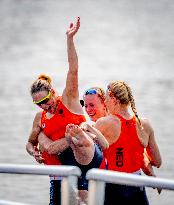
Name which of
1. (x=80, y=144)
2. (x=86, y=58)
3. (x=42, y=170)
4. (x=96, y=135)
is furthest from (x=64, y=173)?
(x=86, y=58)

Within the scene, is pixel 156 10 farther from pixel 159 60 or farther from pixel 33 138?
pixel 33 138

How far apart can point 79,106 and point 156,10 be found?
2595 inches

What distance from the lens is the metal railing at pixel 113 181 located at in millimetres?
3840

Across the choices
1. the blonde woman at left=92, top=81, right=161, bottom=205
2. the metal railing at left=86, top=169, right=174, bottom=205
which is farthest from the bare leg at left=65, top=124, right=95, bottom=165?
the metal railing at left=86, top=169, right=174, bottom=205

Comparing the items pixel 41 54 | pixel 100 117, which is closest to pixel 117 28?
pixel 41 54

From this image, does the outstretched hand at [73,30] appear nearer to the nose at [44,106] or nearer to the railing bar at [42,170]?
the nose at [44,106]

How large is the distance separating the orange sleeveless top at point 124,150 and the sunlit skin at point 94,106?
0.57 meters

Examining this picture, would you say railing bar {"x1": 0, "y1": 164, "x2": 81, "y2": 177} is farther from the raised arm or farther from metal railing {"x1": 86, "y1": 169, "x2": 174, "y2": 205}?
the raised arm

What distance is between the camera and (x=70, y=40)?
573cm

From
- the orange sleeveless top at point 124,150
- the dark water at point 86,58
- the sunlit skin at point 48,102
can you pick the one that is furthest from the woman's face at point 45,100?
the dark water at point 86,58

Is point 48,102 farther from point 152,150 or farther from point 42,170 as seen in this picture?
point 42,170

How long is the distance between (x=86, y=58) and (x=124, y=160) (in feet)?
168

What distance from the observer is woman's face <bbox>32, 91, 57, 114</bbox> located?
5551 mm

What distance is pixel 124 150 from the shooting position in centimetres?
529
